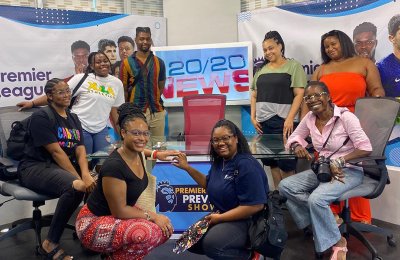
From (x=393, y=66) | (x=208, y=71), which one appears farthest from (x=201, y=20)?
(x=393, y=66)

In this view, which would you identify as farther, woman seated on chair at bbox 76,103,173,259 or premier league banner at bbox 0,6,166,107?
premier league banner at bbox 0,6,166,107

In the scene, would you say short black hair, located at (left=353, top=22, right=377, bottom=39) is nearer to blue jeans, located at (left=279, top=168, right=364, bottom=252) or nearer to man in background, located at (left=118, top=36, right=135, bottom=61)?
blue jeans, located at (left=279, top=168, right=364, bottom=252)

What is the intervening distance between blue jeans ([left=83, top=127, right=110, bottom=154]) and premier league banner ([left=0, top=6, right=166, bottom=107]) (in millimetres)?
888

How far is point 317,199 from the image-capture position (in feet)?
8.60

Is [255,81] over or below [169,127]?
over

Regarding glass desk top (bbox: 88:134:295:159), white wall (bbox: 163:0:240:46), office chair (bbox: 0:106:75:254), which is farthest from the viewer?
white wall (bbox: 163:0:240:46)

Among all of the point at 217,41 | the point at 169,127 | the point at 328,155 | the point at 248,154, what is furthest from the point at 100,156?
the point at 217,41

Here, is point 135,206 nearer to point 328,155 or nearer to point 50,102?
point 50,102

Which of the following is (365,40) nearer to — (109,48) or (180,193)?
(180,193)

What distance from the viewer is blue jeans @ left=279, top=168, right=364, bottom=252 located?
2.61 meters

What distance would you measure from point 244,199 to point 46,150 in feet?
5.21

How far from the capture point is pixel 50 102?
2990mm

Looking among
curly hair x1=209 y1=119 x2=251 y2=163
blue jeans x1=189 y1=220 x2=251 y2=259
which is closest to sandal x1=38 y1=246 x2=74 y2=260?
blue jeans x1=189 y1=220 x2=251 y2=259

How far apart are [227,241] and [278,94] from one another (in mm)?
2009
